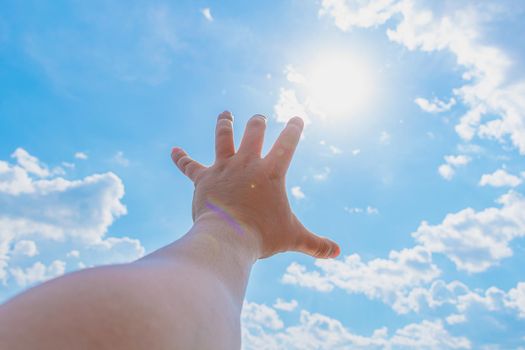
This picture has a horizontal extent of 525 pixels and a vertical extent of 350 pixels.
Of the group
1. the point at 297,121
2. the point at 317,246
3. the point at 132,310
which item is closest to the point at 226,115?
the point at 297,121

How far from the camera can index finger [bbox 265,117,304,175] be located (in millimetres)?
4007

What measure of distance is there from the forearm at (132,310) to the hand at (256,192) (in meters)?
1.04

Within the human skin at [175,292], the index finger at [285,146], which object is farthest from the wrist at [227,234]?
the index finger at [285,146]

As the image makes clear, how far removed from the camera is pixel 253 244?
10.7ft

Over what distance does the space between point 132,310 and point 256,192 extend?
2.20 metres

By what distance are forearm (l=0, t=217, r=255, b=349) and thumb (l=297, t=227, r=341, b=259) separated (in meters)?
2.01

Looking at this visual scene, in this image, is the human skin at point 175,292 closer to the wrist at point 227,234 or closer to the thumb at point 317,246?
the wrist at point 227,234

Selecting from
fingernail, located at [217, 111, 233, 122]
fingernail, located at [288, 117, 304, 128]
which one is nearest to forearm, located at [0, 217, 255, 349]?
fingernail, located at [288, 117, 304, 128]

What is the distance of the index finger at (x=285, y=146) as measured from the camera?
4007 mm

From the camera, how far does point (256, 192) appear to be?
3.66 m

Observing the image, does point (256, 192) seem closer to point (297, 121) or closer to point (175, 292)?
point (297, 121)

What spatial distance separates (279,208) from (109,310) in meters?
2.43

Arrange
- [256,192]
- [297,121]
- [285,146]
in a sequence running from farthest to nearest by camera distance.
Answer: [297,121] → [285,146] → [256,192]

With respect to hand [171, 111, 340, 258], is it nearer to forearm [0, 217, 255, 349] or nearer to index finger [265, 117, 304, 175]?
index finger [265, 117, 304, 175]
